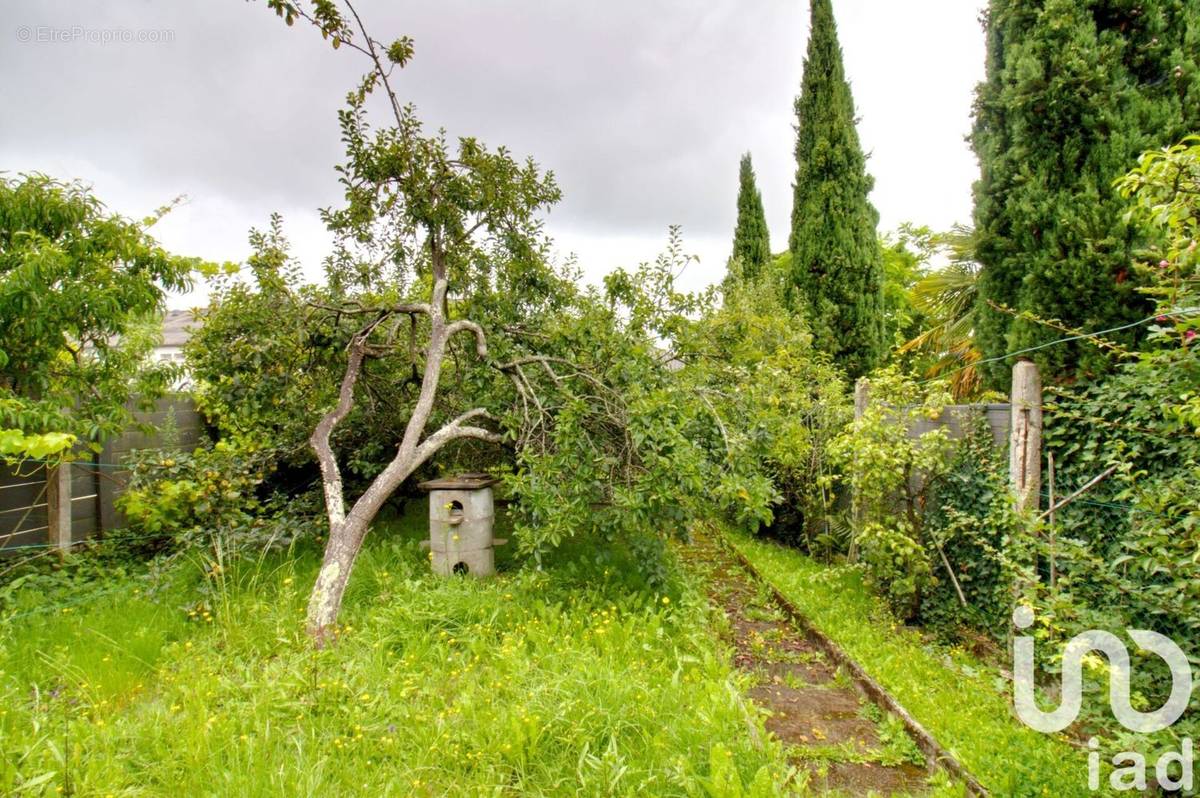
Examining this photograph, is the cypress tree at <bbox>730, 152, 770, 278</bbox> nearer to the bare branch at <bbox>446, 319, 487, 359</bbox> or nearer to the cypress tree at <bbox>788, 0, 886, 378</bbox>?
the cypress tree at <bbox>788, 0, 886, 378</bbox>

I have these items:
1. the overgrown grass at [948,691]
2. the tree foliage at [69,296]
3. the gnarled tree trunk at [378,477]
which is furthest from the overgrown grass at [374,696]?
the tree foliage at [69,296]

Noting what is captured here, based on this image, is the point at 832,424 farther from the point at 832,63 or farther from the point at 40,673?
the point at 832,63

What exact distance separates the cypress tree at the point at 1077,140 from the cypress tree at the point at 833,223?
5063mm

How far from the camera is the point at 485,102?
227 inches

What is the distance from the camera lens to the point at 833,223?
9.02 meters

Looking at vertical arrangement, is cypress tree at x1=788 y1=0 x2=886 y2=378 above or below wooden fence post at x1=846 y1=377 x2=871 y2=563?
above

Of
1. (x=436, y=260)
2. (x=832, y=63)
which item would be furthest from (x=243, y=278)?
(x=832, y=63)

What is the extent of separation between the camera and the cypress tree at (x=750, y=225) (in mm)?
14078

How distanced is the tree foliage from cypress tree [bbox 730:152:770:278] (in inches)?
490

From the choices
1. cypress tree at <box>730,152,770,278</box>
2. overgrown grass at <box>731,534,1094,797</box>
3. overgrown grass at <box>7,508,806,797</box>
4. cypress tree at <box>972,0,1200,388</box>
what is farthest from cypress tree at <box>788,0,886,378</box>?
overgrown grass at <box>7,508,806,797</box>

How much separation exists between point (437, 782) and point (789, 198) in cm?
1010

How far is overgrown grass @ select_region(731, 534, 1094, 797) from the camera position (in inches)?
91.0

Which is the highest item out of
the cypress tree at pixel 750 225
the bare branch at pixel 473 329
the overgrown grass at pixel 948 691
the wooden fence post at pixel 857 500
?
the cypress tree at pixel 750 225

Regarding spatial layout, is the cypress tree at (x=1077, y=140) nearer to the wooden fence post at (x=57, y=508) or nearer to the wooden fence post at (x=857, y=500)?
the wooden fence post at (x=857, y=500)
